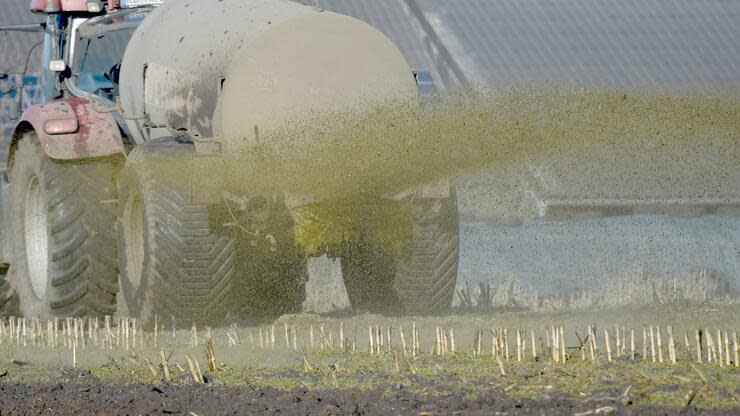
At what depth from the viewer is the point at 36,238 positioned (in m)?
10.9

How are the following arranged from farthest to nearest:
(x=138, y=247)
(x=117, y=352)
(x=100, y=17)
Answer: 1. (x=100, y=17)
2. (x=138, y=247)
3. (x=117, y=352)

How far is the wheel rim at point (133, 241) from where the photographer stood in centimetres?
956

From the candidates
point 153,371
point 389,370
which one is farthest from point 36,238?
point 389,370

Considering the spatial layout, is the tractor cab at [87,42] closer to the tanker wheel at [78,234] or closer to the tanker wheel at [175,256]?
the tanker wheel at [78,234]

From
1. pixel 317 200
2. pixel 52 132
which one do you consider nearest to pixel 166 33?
pixel 52 132

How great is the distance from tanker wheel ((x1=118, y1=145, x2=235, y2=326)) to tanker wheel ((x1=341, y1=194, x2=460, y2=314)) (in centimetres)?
94

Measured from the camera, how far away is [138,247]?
968 centimetres

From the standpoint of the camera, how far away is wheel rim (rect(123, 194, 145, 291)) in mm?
9561

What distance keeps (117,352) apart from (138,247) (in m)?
1.36

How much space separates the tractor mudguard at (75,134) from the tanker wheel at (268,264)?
1.34m

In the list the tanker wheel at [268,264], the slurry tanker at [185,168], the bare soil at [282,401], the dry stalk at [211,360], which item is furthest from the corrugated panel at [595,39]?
the bare soil at [282,401]

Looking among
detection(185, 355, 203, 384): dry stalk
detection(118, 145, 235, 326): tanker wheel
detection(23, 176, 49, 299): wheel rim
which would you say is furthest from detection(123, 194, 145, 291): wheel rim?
detection(185, 355, 203, 384): dry stalk

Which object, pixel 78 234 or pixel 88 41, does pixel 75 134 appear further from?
pixel 88 41

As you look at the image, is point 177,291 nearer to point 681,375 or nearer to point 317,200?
point 317,200
